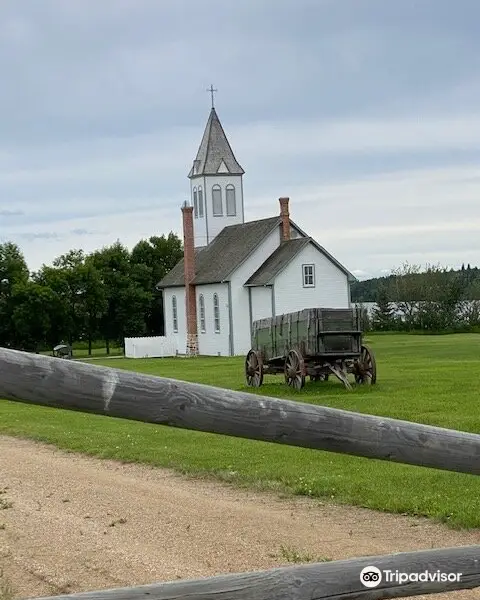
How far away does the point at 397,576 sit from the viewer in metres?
4.07

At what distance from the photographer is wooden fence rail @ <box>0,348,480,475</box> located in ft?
11.5

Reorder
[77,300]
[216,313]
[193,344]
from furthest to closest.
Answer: [77,300] < [193,344] < [216,313]

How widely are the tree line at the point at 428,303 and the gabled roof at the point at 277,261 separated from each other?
81.5ft

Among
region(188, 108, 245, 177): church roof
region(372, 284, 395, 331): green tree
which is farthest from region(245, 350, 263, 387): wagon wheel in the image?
region(372, 284, 395, 331): green tree

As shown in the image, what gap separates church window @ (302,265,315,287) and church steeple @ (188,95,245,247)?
8.86 metres

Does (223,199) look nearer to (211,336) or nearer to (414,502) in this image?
(211,336)

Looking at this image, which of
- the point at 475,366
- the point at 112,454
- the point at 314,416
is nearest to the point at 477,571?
the point at 314,416

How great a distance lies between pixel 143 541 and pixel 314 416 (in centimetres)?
412

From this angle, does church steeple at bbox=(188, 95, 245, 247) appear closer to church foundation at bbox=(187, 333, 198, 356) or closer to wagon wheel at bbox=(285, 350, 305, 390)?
church foundation at bbox=(187, 333, 198, 356)

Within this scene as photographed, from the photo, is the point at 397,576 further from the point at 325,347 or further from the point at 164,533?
the point at 325,347

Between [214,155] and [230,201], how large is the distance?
2.77 m

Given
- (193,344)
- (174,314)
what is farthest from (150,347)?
(193,344)

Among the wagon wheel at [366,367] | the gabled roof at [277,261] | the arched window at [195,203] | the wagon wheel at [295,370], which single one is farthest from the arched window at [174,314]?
the wagon wheel at [366,367]

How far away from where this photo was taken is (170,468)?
38.5 ft
